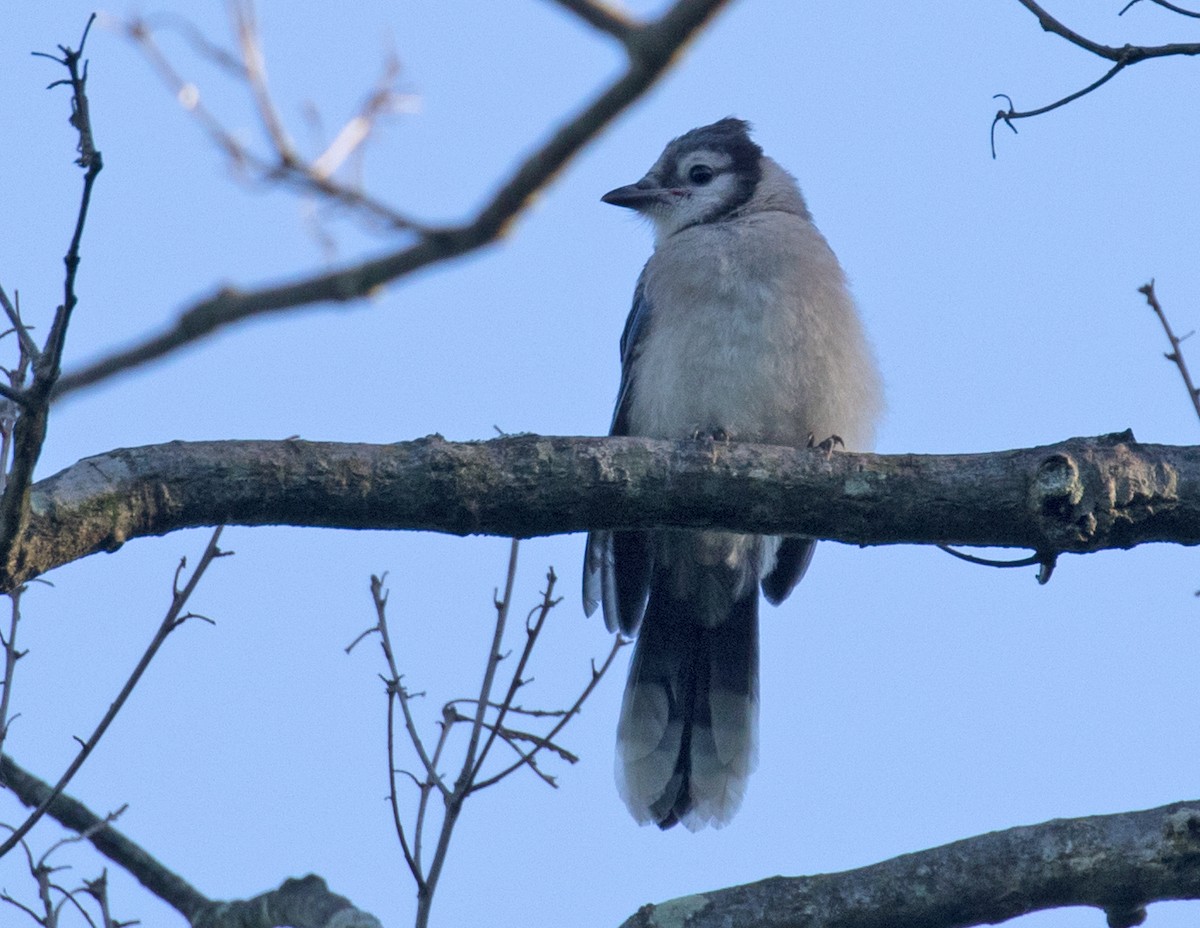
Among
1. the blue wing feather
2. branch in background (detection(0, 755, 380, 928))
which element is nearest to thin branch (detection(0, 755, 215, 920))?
branch in background (detection(0, 755, 380, 928))

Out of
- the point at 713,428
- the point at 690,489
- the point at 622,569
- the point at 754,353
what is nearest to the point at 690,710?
the point at 622,569

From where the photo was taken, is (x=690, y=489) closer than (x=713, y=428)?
Yes

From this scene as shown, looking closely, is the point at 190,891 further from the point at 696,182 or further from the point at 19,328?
the point at 696,182

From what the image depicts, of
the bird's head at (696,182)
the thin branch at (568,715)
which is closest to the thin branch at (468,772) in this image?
the thin branch at (568,715)

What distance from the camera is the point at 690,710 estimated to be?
6.29 metres

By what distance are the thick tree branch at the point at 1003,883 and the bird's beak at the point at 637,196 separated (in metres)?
4.08

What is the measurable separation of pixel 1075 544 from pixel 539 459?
1.57 meters

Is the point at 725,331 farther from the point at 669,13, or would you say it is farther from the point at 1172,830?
the point at 669,13

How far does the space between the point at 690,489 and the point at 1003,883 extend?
53.6 inches

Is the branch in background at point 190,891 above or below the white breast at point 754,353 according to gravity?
below

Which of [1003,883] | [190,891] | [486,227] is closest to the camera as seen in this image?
[486,227]

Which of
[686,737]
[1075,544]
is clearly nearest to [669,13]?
[1075,544]

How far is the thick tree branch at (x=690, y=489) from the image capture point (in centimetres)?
403

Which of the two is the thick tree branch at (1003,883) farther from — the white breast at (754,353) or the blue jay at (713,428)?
the white breast at (754,353)
